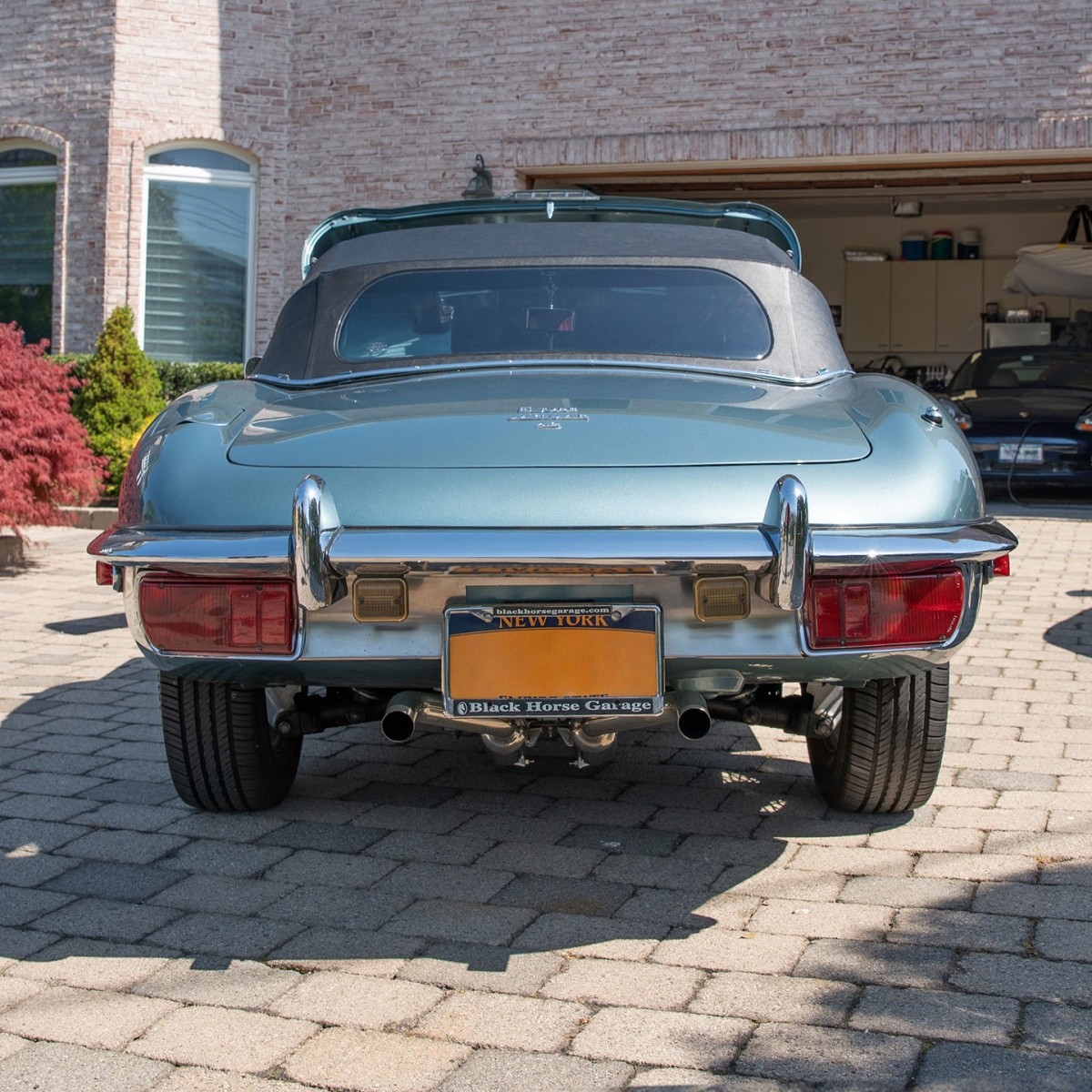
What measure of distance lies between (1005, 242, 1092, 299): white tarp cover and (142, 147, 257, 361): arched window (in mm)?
10271

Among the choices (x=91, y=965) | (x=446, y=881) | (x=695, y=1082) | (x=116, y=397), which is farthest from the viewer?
(x=116, y=397)

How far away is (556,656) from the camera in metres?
2.98

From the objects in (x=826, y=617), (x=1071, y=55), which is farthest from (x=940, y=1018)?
(x=1071, y=55)

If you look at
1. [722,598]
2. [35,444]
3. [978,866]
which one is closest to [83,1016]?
[722,598]

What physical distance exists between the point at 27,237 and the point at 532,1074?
47.5 feet

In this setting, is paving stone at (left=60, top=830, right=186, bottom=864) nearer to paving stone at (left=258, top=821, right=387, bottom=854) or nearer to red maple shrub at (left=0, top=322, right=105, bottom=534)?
paving stone at (left=258, top=821, right=387, bottom=854)

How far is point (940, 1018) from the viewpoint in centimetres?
267

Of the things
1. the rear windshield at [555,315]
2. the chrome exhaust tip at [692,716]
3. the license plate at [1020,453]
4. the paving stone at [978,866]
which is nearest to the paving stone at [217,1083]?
the chrome exhaust tip at [692,716]

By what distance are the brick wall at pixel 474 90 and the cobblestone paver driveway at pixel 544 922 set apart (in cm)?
962

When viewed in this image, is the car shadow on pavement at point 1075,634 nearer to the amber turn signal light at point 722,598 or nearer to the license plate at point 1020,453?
the amber turn signal light at point 722,598

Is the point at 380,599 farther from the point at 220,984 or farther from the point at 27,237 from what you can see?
the point at 27,237

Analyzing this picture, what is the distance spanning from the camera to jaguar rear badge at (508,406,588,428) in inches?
128

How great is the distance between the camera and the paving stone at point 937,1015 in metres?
2.61

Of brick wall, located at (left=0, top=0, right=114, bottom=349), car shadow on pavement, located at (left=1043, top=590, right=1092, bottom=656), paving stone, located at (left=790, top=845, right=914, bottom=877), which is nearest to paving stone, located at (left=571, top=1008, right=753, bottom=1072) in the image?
paving stone, located at (left=790, top=845, right=914, bottom=877)
